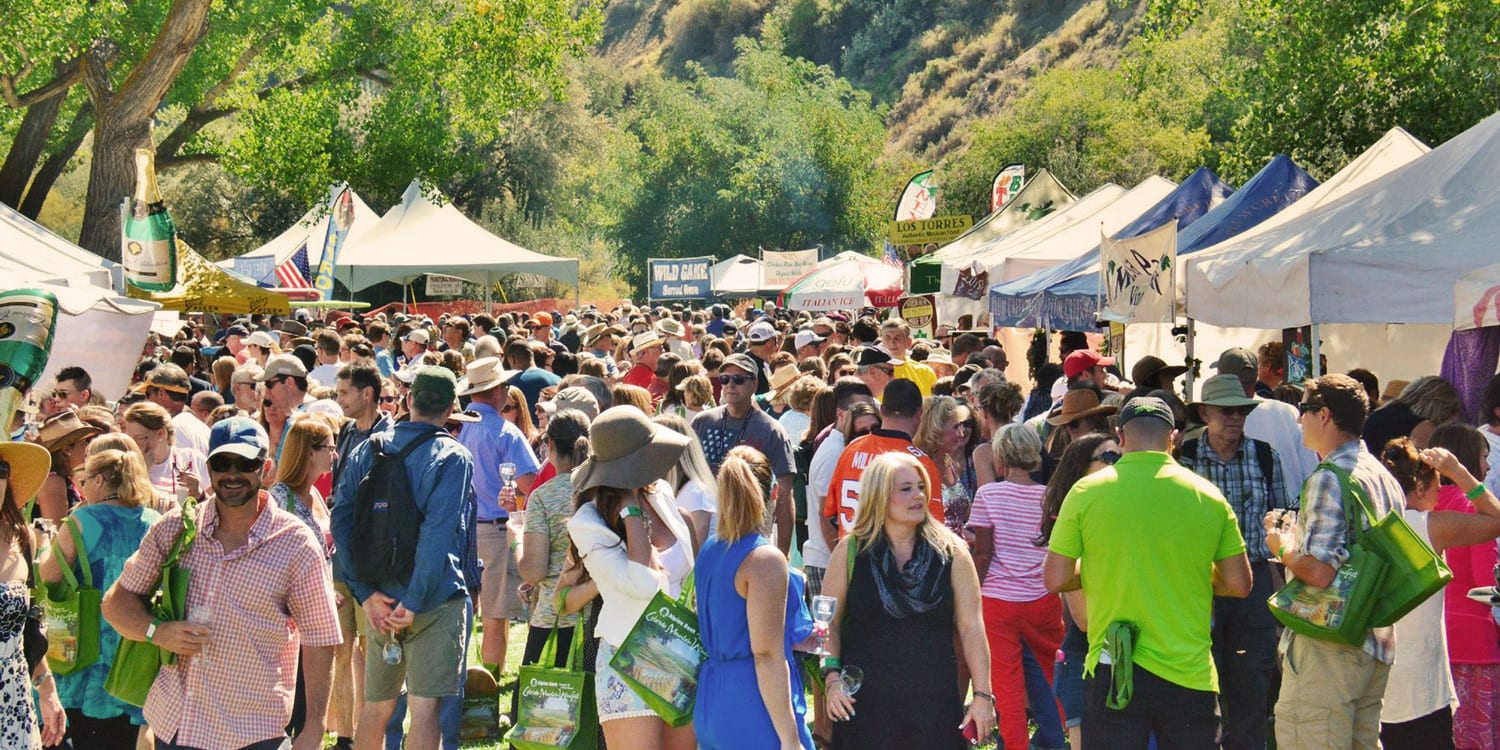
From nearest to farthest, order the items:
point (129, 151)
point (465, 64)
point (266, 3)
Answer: point (129, 151)
point (266, 3)
point (465, 64)

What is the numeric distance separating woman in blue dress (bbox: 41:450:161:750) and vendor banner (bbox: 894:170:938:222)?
17.9m

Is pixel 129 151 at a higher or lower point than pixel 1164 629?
higher

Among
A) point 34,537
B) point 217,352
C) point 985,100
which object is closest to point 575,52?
point 217,352

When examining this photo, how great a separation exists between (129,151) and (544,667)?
16.7 meters

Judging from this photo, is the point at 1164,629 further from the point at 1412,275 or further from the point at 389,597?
the point at 1412,275

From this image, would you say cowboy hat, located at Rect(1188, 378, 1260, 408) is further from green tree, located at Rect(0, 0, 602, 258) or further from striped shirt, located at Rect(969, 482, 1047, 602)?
green tree, located at Rect(0, 0, 602, 258)

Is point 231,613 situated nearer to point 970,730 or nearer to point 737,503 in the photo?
point 737,503

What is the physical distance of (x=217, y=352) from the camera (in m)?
15.9

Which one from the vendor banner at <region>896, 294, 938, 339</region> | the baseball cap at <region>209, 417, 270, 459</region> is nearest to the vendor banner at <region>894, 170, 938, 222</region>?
the vendor banner at <region>896, 294, 938, 339</region>

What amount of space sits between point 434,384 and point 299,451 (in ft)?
2.35

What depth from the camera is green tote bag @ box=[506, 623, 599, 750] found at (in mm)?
5148

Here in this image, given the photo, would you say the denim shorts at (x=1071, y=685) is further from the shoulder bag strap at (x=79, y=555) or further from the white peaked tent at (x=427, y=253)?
the white peaked tent at (x=427, y=253)

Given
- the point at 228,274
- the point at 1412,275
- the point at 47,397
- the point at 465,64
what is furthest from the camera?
the point at 465,64

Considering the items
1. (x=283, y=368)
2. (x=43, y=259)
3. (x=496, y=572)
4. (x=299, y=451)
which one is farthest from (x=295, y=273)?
(x=299, y=451)
